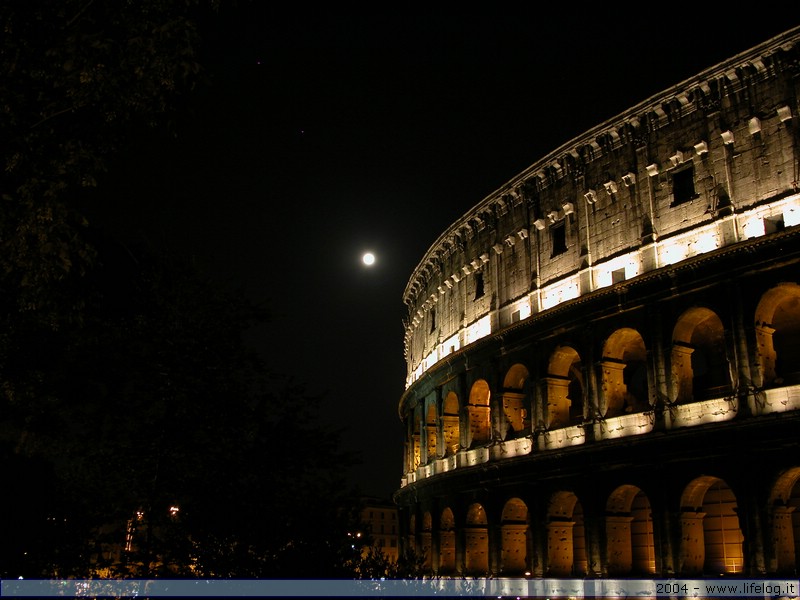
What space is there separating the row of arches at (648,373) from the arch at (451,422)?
149cm

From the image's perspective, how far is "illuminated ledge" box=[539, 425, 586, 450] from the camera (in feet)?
76.2

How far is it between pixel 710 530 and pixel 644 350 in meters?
5.34

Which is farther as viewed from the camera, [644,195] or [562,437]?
[562,437]

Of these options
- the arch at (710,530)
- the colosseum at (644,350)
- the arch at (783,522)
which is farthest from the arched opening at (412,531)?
the arch at (783,522)

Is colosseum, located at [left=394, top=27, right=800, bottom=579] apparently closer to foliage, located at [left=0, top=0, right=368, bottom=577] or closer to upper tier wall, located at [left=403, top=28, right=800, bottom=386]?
upper tier wall, located at [left=403, top=28, right=800, bottom=386]

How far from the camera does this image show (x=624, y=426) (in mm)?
21750

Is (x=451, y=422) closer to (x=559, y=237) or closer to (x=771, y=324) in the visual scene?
(x=559, y=237)

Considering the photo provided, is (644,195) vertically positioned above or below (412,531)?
above

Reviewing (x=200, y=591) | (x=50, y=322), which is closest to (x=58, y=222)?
(x=50, y=322)

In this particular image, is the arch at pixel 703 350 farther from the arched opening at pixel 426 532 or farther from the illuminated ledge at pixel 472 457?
the arched opening at pixel 426 532

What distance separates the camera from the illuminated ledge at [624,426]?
69.0ft

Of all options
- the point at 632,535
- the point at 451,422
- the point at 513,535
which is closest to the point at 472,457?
the point at 513,535

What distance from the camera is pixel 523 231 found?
89.7ft

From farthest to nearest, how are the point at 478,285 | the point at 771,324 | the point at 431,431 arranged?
the point at 431,431 < the point at 478,285 < the point at 771,324
